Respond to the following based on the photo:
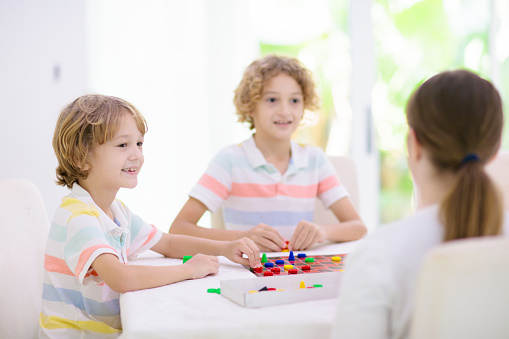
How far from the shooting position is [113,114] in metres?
1.37

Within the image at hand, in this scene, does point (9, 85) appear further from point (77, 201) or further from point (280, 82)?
point (77, 201)

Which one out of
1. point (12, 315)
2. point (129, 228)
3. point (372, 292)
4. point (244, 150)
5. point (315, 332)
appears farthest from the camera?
point (244, 150)

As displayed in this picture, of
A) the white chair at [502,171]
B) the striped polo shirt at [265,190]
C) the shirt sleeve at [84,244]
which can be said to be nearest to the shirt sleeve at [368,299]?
the shirt sleeve at [84,244]

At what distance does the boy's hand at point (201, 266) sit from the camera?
3.93ft

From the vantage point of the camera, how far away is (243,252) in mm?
1331

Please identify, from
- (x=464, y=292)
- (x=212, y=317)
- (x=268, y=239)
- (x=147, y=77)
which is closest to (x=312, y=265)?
(x=268, y=239)

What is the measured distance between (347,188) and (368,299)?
4.54 ft

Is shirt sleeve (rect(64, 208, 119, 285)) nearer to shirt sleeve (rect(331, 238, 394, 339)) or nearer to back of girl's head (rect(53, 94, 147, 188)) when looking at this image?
back of girl's head (rect(53, 94, 147, 188))

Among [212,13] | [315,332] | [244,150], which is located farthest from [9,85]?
[315,332]

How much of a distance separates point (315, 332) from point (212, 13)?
10.1 feet

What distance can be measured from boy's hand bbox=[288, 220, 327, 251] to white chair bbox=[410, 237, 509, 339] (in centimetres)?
88

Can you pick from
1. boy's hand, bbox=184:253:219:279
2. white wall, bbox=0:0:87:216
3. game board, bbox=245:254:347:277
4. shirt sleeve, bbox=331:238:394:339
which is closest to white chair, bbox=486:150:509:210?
game board, bbox=245:254:347:277

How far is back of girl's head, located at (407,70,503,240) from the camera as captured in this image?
2.51ft

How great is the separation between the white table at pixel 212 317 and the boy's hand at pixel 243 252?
0.25 metres
